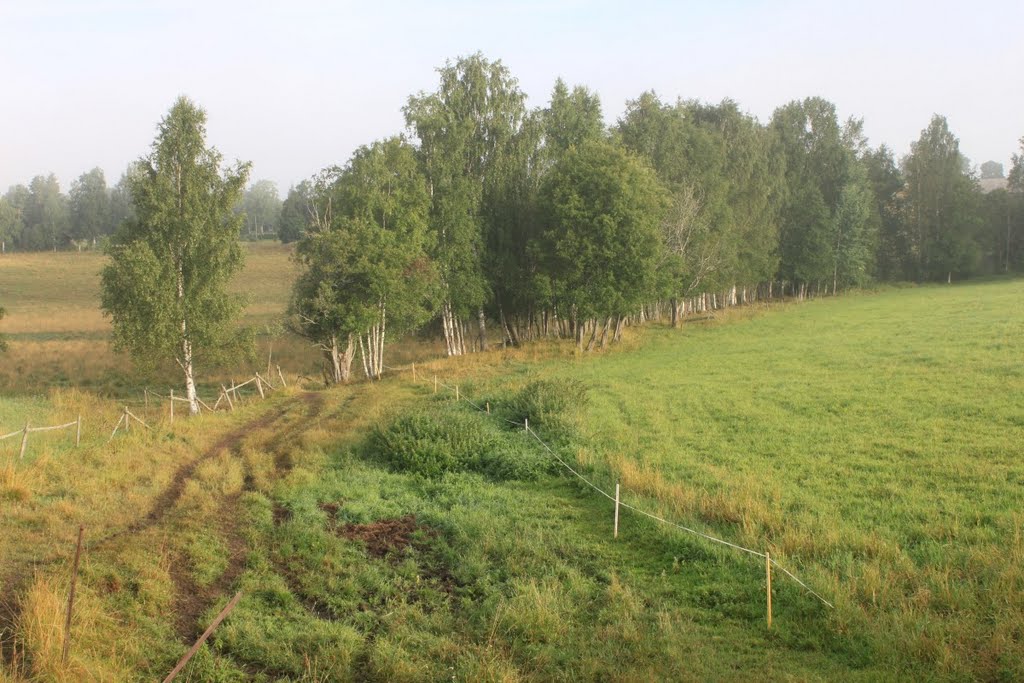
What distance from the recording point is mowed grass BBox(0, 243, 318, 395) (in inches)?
1373

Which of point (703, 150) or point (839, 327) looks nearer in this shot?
point (839, 327)

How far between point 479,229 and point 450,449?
25.5 metres

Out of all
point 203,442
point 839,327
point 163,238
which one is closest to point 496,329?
point 839,327

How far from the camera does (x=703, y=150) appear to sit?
55875mm

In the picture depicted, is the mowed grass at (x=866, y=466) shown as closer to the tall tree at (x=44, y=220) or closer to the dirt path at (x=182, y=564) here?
the dirt path at (x=182, y=564)

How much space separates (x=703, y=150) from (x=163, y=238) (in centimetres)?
4326

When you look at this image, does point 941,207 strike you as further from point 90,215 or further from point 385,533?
point 90,215

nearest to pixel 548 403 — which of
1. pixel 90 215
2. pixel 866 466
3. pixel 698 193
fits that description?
pixel 866 466

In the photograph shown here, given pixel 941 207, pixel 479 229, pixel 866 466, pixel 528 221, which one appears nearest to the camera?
pixel 866 466

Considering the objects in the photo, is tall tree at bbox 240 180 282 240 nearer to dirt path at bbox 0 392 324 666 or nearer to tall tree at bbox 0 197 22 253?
tall tree at bbox 0 197 22 253

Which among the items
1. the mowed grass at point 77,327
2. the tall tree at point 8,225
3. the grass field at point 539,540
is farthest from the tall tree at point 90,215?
the grass field at point 539,540

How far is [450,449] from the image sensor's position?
18188 millimetres

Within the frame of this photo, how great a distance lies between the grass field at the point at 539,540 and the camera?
8.45m

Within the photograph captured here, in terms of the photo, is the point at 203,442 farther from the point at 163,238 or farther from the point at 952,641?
the point at 952,641
